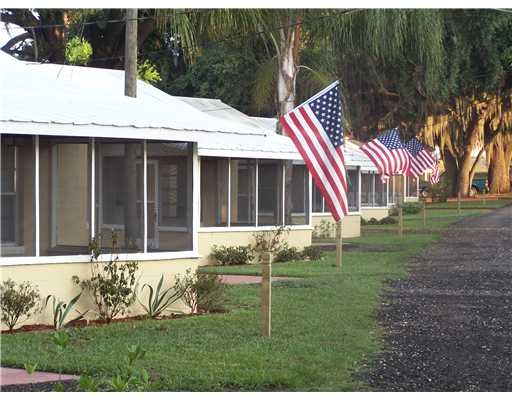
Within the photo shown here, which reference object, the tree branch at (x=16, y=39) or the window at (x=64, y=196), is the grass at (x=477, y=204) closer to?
the tree branch at (x=16, y=39)

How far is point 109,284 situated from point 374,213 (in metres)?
32.0

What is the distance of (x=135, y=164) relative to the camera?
1390 centimetres

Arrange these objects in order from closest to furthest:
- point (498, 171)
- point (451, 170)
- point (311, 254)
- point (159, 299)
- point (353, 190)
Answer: point (159, 299)
point (311, 254)
point (353, 190)
point (451, 170)
point (498, 171)

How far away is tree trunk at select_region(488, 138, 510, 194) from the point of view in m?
69.2

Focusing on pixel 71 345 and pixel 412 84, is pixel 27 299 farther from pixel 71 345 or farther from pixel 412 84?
pixel 412 84

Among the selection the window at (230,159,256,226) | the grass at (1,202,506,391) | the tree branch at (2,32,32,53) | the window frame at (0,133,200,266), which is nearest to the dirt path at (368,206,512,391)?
the grass at (1,202,506,391)

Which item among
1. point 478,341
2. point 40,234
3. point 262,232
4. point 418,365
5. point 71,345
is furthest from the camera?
point 262,232

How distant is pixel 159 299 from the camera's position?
1418 centimetres

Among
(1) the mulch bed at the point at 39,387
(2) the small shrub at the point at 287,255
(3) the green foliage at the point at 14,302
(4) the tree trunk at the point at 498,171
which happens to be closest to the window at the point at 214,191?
(2) the small shrub at the point at 287,255

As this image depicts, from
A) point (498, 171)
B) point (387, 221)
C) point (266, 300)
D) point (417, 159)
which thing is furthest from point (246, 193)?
point (498, 171)

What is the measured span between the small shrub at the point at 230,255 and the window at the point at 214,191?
0.68 m

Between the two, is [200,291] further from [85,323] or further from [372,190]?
[372,190]
